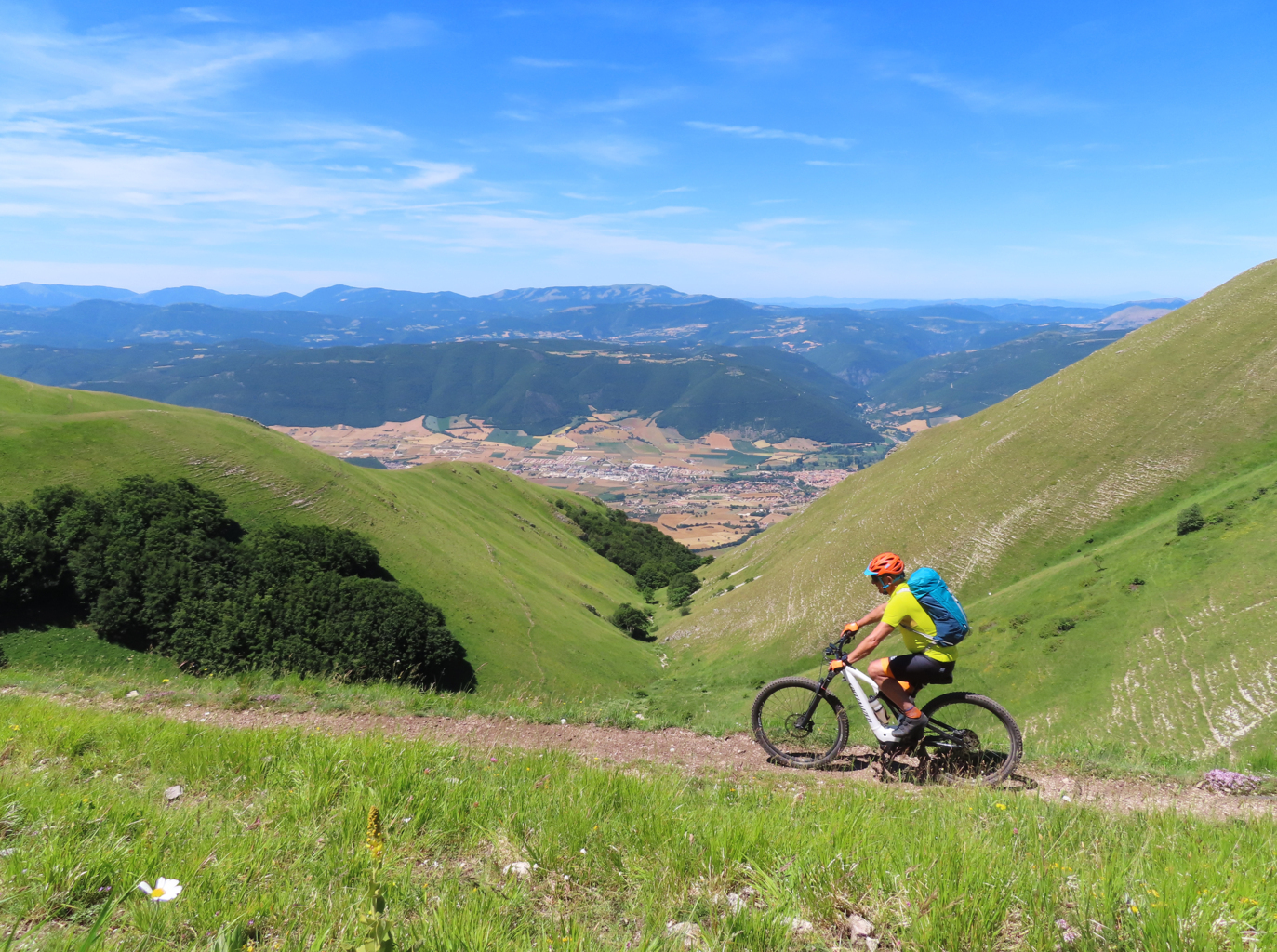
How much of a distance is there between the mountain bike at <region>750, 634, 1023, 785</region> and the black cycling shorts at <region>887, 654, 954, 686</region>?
1.13ft

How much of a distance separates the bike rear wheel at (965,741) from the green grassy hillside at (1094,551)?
13.6 metres

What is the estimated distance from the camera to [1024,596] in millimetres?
40031

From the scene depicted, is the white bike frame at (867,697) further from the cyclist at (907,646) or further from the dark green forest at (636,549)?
the dark green forest at (636,549)

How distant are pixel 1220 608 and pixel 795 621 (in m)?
29.0

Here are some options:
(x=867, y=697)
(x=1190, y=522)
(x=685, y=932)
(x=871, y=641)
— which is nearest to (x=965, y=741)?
(x=867, y=697)

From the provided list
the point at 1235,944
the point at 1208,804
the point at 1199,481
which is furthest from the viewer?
the point at 1199,481

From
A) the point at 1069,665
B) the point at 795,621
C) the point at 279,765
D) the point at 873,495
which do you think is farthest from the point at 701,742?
the point at 873,495

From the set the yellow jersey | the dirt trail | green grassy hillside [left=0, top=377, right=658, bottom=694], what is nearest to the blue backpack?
the yellow jersey

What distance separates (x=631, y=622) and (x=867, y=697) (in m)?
62.9

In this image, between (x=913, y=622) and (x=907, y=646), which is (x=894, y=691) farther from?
(x=913, y=622)

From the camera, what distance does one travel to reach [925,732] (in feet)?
29.2

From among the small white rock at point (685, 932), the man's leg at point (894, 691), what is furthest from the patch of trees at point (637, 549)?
the small white rock at point (685, 932)

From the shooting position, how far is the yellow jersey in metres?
7.87

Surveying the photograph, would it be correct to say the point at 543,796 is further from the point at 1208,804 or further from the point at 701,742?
the point at 1208,804
